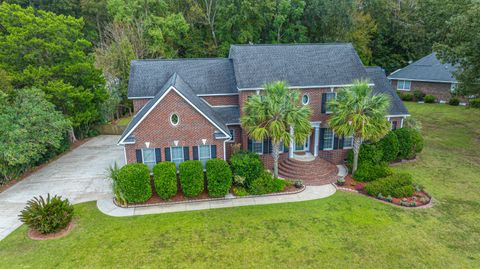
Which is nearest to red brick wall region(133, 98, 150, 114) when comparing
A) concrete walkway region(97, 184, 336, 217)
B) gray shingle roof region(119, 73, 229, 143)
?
gray shingle roof region(119, 73, 229, 143)

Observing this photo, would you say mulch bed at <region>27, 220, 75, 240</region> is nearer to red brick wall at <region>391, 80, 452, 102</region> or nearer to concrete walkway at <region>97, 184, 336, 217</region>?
concrete walkway at <region>97, 184, 336, 217</region>

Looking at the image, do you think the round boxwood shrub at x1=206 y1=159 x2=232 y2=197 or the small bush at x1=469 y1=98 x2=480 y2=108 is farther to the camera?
the small bush at x1=469 y1=98 x2=480 y2=108

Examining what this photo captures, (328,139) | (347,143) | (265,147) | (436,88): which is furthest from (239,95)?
(436,88)

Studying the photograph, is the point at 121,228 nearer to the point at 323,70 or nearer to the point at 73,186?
the point at 73,186

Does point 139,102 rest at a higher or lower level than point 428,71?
lower

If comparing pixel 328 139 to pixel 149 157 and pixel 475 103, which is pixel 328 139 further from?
pixel 475 103

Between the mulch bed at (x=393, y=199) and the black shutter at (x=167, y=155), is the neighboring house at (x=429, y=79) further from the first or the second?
the black shutter at (x=167, y=155)

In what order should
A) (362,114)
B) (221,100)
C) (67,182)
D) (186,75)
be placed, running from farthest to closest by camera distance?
1. (186,75)
2. (221,100)
3. (67,182)
4. (362,114)

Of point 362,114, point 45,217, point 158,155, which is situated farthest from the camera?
point 362,114
